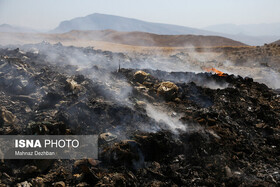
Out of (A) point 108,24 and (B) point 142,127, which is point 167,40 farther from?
(B) point 142,127

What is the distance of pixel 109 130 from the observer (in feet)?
18.1

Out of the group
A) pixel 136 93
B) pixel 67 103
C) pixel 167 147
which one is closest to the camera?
pixel 167 147

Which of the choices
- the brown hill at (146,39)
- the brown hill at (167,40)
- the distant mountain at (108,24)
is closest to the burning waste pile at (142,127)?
the brown hill at (146,39)

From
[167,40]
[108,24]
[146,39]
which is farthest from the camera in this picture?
[108,24]

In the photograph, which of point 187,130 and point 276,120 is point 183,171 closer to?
point 187,130

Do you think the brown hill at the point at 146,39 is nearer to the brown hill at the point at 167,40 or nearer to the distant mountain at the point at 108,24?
the brown hill at the point at 167,40

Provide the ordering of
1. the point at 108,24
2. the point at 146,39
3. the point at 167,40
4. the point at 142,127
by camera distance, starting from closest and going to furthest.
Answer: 1. the point at 142,127
2. the point at 167,40
3. the point at 146,39
4. the point at 108,24

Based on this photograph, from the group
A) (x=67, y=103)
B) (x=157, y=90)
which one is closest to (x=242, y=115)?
(x=157, y=90)

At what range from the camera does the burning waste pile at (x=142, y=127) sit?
172 inches

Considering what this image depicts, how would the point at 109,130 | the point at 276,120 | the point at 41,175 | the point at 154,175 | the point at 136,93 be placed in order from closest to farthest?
1. the point at 41,175
2. the point at 154,175
3. the point at 109,130
4. the point at 276,120
5. the point at 136,93

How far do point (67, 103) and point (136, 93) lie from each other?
2521 mm

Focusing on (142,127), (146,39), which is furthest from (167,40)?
(142,127)

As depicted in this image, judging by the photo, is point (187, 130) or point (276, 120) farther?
point (276, 120)

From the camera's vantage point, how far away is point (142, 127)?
564cm
